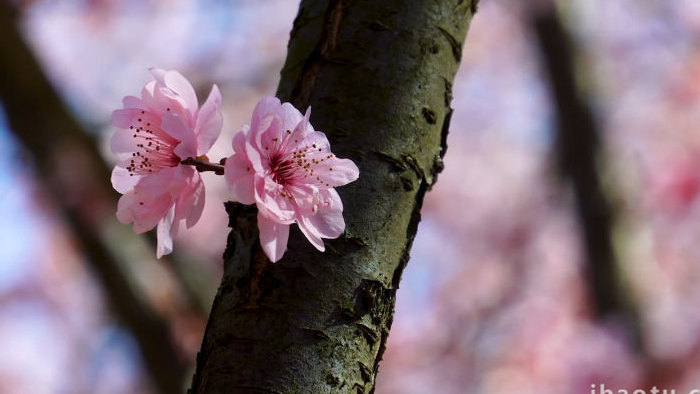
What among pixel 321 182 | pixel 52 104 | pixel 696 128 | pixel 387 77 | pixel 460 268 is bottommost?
pixel 321 182

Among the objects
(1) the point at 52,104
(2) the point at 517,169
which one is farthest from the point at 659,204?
(1) the point at 52,104

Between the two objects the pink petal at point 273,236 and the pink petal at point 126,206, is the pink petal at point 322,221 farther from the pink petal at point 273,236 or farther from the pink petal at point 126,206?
the pink petal at point 126,206

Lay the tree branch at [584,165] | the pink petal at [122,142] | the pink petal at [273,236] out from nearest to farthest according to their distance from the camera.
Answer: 1. the pink petal at [273,236]
2. the pink petal at [122,142]
3. the tree branch at [584,165]

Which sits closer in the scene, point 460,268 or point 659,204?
point 659,204

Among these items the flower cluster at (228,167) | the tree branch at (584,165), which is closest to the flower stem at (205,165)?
the flower cluster at (228,167)

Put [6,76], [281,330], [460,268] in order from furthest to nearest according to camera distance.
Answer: [460,268] < [6,76] < [281,330]

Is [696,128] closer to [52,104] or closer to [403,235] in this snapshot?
[52,104]
